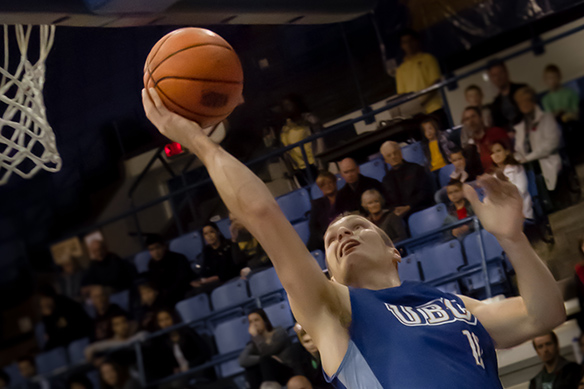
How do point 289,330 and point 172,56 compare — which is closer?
point 172,56

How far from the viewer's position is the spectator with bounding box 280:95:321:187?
3746 millimetres

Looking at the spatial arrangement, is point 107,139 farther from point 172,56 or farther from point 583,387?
point 583,387

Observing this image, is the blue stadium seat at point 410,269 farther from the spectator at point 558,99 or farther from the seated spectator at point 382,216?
the spectator at point 558,99

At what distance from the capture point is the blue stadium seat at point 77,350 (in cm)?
491

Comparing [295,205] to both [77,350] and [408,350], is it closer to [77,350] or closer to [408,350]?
[408,350]

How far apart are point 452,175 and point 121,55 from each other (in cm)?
193

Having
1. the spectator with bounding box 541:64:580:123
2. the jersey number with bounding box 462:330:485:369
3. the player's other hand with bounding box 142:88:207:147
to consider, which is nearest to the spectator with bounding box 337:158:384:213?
the spectator with bounding box 541:64:580:123

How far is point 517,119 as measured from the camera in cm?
357

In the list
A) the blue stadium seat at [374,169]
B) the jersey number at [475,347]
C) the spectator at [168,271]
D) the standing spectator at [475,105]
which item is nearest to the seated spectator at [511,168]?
the standing spectator at [475,105]

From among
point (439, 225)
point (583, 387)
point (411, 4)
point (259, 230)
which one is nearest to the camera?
point (259, 230)

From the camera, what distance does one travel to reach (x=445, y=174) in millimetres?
3492

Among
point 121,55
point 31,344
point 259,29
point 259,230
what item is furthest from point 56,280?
point 259,230

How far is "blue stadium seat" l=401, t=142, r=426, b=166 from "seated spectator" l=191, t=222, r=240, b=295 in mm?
1099

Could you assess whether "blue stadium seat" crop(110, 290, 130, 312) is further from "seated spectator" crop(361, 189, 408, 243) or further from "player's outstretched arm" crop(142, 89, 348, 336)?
"player's outstretched arm" crop(142, 89, 348, 336)
